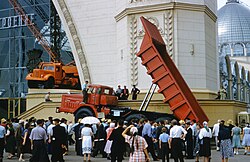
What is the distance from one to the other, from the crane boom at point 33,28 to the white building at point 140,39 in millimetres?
10350

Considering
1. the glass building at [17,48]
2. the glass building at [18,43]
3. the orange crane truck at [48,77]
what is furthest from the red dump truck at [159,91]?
the glass building at [18,43]

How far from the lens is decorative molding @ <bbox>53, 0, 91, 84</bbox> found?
31.4 m

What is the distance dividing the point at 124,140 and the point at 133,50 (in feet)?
49.6

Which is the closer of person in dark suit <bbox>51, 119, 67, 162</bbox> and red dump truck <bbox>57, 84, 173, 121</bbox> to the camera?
person in dark suit <bbox>51, 119, 67, 162</bbox>

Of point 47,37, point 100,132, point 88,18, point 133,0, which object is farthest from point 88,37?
point 100,132

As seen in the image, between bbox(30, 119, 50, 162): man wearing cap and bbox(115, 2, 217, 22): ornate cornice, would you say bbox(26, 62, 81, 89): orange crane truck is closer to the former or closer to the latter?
bbox(115, 2, 217, 22): ornate cornice

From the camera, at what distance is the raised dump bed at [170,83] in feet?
66.8

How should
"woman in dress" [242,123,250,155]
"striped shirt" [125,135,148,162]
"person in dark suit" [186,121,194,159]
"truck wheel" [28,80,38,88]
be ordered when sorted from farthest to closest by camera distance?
"truck wheel" [28,80,38,88] < "woman in dress" [242,123,250,155] < "person in dark suit" [186,121,194,159] < "striped shirt" [125,135,148,162]

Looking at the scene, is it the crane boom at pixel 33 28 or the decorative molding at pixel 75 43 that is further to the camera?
the crane boom at pixel 33 28

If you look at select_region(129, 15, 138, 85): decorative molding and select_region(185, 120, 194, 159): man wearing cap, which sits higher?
select_region(129, 15, 138, 85): decorative molding

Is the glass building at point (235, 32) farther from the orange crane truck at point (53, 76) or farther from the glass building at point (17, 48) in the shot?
the orange crane truck at point (53, 76)

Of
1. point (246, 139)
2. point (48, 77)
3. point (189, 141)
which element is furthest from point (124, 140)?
point (48, 77)

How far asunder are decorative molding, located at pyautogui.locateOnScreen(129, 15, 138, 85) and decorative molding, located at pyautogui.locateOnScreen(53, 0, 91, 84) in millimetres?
5176

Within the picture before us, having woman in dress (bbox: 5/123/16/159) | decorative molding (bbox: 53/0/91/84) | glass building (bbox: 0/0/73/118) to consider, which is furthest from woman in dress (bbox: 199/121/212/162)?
glass building (bbox: 0/0/73/118)
